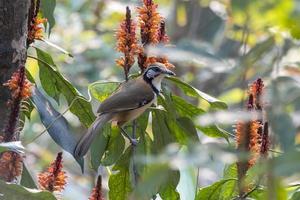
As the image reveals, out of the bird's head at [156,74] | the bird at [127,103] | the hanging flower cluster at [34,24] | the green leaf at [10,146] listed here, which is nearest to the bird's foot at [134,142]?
the bird at [127,103]

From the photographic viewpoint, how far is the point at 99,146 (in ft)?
8.82

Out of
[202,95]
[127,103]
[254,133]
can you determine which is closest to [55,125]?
[202,95]

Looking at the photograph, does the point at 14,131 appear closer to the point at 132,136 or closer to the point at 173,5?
the point at 132,136

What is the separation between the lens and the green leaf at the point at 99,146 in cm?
261

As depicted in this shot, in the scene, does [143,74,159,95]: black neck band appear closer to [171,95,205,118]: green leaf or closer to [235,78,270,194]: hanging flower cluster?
[171,95,205,118]: green leaf

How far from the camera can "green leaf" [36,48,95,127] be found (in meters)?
2.64

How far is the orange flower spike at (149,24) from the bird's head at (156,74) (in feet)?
0.56

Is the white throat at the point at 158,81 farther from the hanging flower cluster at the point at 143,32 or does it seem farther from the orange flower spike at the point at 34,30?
the orange flower spike at the point at 34,30

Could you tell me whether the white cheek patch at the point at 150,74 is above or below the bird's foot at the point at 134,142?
above

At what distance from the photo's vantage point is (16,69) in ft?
7.57

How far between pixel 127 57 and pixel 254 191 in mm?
571

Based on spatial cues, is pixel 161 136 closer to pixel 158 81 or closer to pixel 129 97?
pixel 158 81

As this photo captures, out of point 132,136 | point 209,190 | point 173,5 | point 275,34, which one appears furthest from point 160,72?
point 173,5

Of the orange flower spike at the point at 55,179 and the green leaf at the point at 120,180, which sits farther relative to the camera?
the green leaf at the point at 120,180
